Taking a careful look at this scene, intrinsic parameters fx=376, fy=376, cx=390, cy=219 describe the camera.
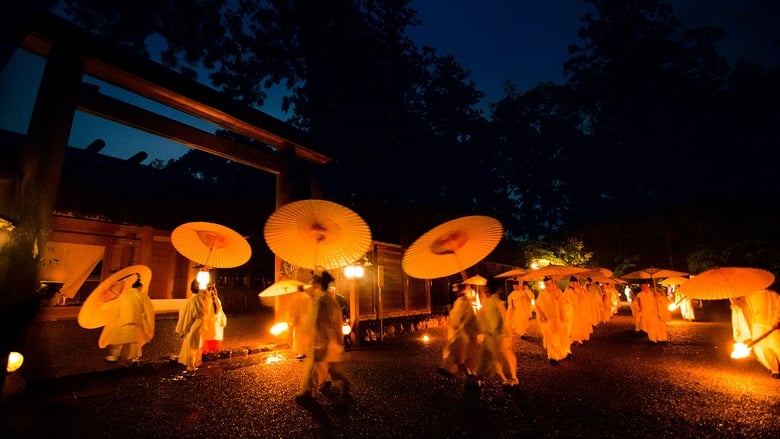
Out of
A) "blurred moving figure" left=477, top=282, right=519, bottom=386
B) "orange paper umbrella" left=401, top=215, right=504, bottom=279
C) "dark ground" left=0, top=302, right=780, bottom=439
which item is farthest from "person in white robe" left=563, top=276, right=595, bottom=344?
"orange paper umbrella" left=401, top=215, right=504, bottom=279

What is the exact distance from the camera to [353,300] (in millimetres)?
10914

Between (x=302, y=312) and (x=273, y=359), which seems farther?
(x=273, y=359)

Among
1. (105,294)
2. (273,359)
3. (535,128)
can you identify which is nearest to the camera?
(105,294)

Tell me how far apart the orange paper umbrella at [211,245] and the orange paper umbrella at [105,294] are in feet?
5.01

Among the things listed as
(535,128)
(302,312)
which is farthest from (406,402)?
(535,128)

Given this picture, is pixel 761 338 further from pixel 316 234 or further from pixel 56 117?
pixel 56 117

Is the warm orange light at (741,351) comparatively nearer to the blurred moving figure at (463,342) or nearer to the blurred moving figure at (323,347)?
the blurred moving figure at (463,342)

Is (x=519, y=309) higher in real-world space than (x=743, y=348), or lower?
higher

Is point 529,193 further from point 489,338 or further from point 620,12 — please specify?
point 489,338

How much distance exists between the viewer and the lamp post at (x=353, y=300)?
1069cm

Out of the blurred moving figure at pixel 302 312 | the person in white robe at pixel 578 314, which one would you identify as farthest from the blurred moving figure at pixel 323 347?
the person in white robe at pixel 578 314

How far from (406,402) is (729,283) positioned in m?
5.91

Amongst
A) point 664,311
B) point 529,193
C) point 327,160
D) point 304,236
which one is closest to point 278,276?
point 327,160

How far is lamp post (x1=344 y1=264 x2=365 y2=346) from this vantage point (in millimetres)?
Answer: 10688
